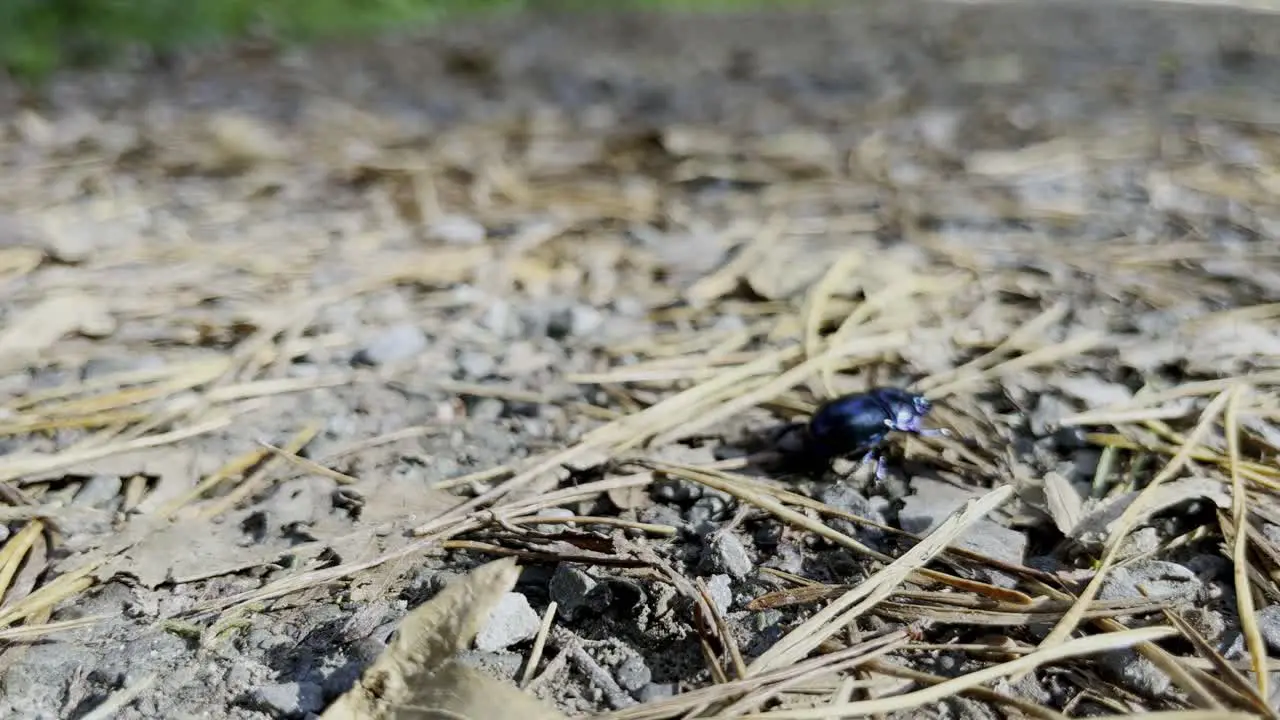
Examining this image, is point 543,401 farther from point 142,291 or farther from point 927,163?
point 927,163

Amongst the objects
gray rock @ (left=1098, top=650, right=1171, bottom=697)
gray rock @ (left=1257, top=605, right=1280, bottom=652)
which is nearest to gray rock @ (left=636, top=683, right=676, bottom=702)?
gray rock @ (left=1098, top=650, right=1171, bottom=697)

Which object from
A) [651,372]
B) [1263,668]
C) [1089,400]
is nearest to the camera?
[1263,668]

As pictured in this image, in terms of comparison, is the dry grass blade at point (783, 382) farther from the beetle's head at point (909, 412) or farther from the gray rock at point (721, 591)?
the gray rock at point (721, 591)

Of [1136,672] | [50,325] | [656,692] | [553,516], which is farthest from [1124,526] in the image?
[50,325]

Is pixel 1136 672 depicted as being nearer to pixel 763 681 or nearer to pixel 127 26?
pixel 763 681

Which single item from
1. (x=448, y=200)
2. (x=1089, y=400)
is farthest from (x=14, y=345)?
(x=1089, y=400)

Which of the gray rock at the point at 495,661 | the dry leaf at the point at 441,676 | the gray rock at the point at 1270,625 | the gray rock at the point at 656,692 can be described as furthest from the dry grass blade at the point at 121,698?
the gray rock at the point at 1270,625

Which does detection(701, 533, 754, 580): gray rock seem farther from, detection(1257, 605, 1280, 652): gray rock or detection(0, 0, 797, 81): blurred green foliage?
detection(0, 0, 797, 81): blurred green foliage
